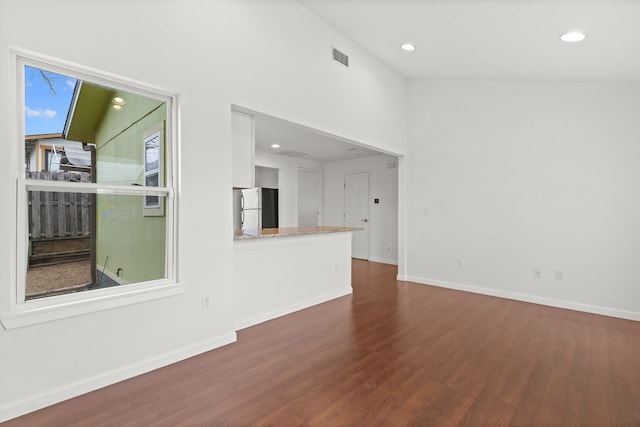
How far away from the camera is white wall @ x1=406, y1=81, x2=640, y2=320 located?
3.79 metres

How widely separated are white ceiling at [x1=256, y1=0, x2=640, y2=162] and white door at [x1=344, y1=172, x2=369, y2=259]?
11.8 feet

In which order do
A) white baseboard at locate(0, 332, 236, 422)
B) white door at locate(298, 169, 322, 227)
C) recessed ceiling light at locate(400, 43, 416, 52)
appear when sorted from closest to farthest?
white baseboard at locate(0, 332, 236, 422) < recessed ceiling light at locate(400, 43, 416, 52) < white door at locate(298, 169, 322, 227)

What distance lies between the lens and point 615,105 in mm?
3805

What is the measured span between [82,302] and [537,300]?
4950 mm

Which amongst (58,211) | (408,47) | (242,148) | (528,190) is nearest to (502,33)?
(408,47)

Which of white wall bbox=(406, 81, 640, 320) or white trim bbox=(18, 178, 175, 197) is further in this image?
white wall bbox=(406, 81, 640, 320)

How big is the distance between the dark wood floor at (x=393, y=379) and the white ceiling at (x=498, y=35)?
7.34 ft

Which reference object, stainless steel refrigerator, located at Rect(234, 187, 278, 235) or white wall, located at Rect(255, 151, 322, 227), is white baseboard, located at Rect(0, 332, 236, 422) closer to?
stainless steel refrigerator, located at Rect(234, 187, 278, 235)

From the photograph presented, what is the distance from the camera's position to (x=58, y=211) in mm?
2115

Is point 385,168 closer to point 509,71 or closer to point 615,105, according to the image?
point 509,71

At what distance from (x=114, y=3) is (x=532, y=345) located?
4242 mm

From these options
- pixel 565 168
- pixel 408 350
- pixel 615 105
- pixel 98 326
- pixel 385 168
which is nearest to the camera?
pixel 98 326

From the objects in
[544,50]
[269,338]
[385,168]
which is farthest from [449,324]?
[385,168]

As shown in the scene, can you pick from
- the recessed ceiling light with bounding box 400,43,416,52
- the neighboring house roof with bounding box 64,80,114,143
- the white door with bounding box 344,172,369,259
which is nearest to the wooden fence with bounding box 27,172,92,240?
the neighboring house roof with bounding box 64,80,114,143
